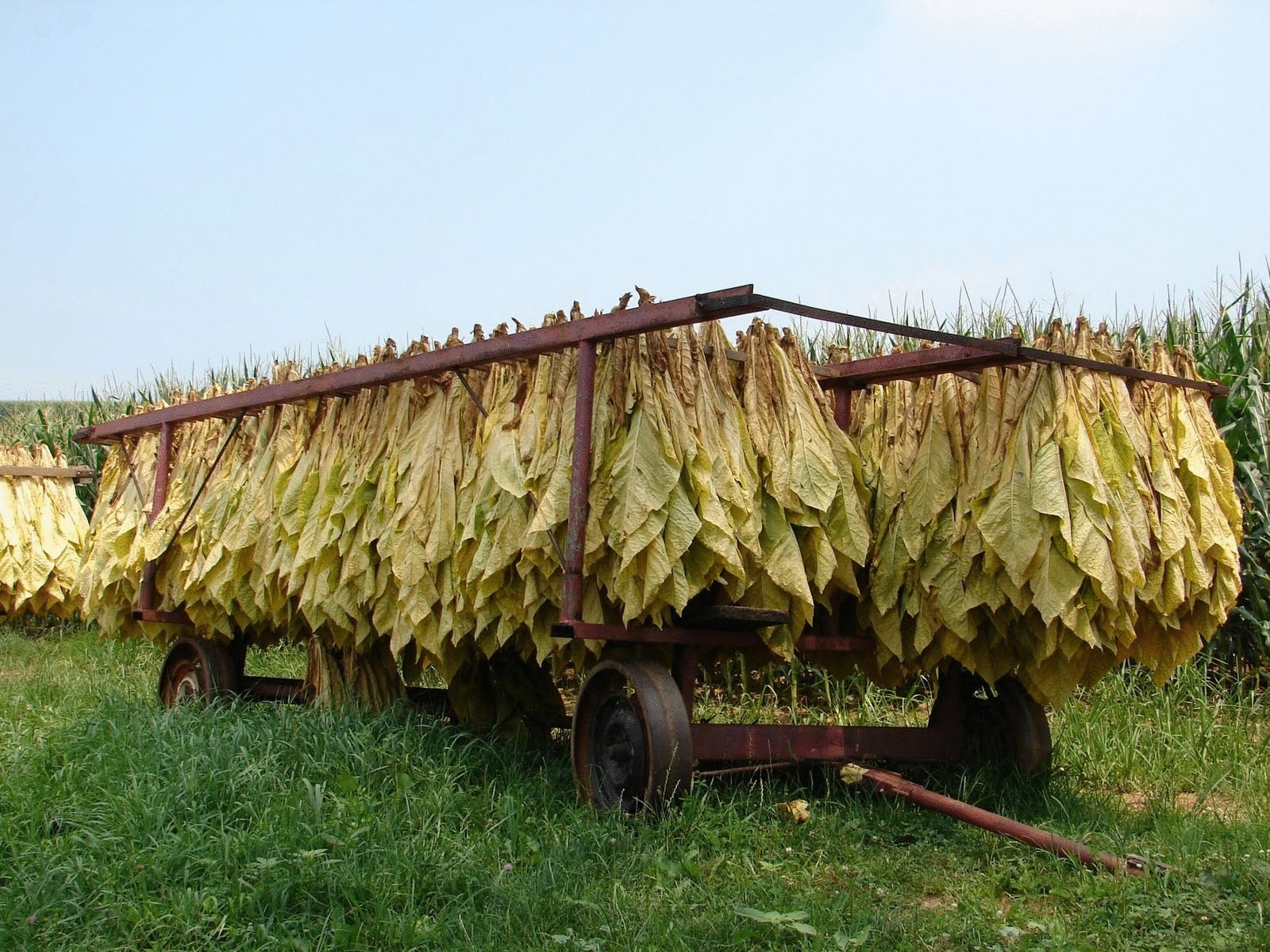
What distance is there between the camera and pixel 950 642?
5.24 meters

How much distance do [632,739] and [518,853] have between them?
611 millimetres

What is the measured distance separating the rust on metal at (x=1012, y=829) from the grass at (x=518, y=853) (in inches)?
3.0

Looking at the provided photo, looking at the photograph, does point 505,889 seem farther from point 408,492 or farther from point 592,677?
point 408,492

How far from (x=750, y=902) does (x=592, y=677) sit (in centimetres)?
126

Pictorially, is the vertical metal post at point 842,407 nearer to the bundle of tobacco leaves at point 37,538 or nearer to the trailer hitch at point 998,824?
the trailer hitch at point 998,824

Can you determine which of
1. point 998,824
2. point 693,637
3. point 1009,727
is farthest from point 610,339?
point 1009,727

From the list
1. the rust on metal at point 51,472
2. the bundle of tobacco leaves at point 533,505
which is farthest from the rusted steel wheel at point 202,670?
the rust on metal at point 51,472

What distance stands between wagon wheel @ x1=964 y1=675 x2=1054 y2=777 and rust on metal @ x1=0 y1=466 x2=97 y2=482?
33.6ft

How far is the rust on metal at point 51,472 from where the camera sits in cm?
1246

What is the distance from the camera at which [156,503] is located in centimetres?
758

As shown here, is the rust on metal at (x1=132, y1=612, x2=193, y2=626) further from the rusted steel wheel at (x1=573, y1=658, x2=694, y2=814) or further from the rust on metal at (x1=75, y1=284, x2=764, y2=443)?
the rusted steel wheel at (x1=573, y1=658, x2=694, y2=814)

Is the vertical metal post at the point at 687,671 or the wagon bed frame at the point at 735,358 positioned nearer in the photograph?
the wagon bed frame at the point at 735,358

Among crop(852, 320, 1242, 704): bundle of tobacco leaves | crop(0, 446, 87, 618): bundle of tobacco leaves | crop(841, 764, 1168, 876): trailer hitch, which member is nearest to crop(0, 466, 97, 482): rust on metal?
crop(0, 446, 87, 618): bundle of tobacco leaves

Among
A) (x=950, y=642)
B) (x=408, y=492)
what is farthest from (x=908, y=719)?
(x=408, y=492)
